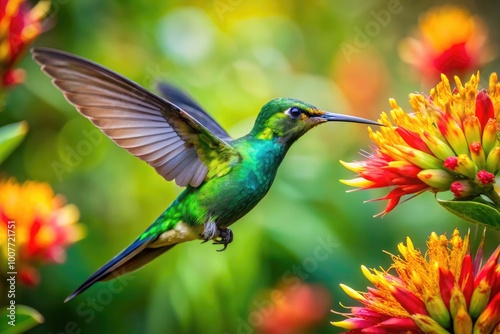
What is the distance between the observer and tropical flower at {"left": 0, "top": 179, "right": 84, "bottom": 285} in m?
2.26

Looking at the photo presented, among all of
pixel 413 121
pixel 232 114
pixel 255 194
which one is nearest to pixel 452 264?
pixel 413 121

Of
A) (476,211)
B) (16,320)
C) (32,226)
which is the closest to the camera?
(476,211)

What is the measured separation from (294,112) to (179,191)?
1.21 m

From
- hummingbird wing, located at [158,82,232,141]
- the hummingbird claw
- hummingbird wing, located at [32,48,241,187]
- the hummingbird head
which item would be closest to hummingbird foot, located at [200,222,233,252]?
the hummingbird claw

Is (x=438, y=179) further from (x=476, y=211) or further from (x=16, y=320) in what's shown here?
(x=16, y=320)

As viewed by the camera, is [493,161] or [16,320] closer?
[493,161]

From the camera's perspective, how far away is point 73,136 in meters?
3.28

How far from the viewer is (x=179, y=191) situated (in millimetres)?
2998

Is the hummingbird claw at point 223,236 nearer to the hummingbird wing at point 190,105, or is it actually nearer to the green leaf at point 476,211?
the hummingbird wing at point 190,105

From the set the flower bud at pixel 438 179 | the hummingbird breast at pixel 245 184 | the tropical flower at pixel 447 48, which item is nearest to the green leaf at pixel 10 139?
the hummingbird breast at pixel 245 184

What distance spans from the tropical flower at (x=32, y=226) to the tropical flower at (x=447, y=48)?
154 cm

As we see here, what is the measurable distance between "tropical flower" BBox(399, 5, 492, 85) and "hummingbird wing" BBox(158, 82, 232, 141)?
3.59 ft

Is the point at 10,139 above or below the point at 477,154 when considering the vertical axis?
below

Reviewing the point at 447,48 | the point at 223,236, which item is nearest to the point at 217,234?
the point at 223,236
